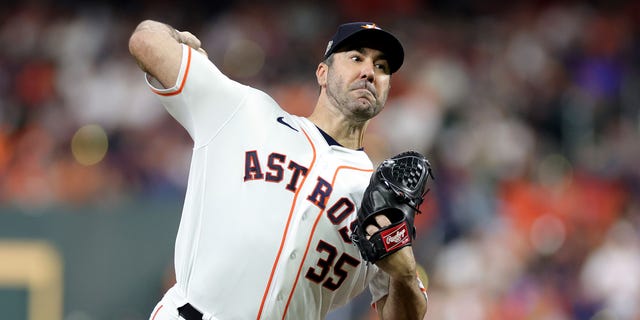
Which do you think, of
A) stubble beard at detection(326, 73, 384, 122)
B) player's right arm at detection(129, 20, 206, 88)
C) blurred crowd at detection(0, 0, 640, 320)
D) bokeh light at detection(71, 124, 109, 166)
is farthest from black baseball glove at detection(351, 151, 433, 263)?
bokeh light at detection(71, 124, 109, 166)

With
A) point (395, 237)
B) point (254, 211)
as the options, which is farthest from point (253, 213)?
point (395, 237)

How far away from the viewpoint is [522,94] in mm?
9531

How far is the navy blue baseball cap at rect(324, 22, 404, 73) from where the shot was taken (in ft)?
13.1

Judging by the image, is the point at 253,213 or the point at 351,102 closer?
the point at 253,213

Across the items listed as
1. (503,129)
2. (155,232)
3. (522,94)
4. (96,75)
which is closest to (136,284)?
(155,232)

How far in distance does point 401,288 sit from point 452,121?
532cm

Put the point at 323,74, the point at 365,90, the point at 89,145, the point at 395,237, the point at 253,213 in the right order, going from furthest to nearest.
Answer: the point at 89,145
the point at 323,74
the point at 365,90
the point at 253,213
the point at 395,237

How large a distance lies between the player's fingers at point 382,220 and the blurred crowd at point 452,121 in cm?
421

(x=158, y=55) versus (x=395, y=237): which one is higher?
(x=158, y=55)

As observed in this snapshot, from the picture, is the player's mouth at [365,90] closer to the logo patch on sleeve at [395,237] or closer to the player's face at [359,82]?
the player's face at [359,82]

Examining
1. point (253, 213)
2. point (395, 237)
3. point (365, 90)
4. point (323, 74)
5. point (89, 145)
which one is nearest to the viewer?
point (395, 237)

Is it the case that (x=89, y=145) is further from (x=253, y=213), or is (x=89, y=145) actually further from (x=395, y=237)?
(x=395, y=237)

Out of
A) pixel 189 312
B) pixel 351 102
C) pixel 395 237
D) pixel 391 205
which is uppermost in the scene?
pixel 351 102

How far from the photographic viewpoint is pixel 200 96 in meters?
3.77
